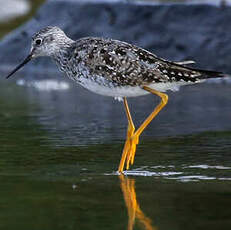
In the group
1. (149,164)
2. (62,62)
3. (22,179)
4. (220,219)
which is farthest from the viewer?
(62,62)

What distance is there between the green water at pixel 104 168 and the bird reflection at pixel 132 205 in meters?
0.03

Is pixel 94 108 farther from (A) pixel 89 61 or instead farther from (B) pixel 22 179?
(B) pixel 22 179

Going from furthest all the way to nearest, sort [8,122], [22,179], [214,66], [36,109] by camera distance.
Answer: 1. [214,66]
2. [36,109]
3. [8,122]
4. [22,179]

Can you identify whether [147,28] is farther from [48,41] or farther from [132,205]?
[132,205]

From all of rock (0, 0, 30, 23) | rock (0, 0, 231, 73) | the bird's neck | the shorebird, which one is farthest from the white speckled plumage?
rock (0, 0, 30, 23)

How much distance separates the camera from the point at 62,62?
933 centimetres

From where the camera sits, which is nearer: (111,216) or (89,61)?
(111,216)

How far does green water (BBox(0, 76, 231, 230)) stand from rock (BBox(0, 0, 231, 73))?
357cm

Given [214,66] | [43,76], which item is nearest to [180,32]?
[214,66]

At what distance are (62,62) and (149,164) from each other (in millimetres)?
1561

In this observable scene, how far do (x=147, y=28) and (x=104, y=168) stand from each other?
9587 mm

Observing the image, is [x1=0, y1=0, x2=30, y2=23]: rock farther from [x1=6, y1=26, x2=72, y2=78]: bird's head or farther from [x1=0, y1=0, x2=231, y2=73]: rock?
[x1=6, y1=26, x2=72, y2=78]: bird's head

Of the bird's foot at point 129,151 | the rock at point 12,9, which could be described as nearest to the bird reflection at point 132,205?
the bird's foot at point 129,151

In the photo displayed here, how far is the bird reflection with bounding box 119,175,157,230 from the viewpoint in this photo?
6.30 m
